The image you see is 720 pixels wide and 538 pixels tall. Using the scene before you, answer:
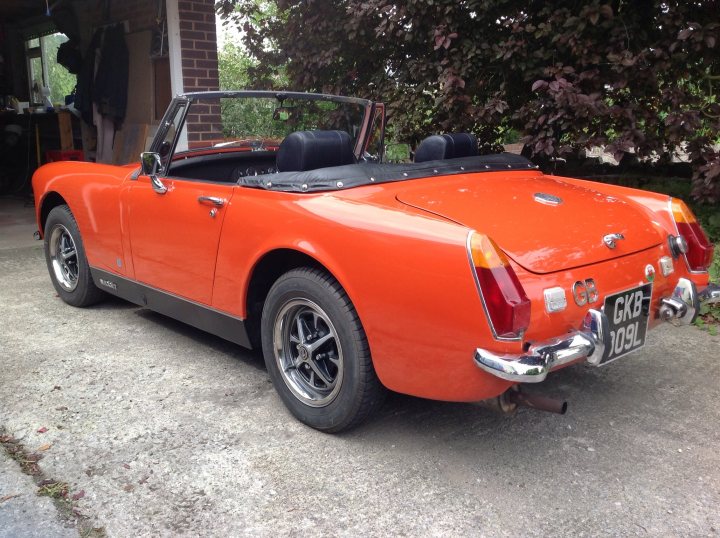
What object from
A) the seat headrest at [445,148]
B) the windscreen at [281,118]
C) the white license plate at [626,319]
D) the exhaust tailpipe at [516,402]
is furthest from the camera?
the windscreen at [281,118]

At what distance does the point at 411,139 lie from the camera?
6430mm

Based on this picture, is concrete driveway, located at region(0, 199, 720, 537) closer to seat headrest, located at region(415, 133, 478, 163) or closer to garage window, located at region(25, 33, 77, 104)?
seat headrest, located at region(415, 133, 478, 163)

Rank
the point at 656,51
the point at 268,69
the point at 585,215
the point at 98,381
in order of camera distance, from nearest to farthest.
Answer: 1. the point at 585,215
2. the point at 98,381
3. the point at 656,51
4. the point at 268,69

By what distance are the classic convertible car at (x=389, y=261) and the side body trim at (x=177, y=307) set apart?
1 centimetres

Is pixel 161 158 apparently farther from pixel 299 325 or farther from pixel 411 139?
pixel 411 139

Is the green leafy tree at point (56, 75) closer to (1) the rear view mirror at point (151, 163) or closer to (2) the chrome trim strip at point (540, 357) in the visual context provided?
(1) the rear view mirror at point (151, 163)

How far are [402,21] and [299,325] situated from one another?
158 inches

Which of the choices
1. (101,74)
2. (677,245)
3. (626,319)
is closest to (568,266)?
(626,319)

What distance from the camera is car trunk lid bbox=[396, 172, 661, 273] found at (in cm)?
254

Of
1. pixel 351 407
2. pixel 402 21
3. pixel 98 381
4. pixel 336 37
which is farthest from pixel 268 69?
pixel 351 407

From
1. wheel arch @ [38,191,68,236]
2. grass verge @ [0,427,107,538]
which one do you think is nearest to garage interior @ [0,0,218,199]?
wheel arch @ [38,191,68,236]

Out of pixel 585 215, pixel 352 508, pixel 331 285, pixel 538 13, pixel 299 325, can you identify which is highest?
pixel 538 13

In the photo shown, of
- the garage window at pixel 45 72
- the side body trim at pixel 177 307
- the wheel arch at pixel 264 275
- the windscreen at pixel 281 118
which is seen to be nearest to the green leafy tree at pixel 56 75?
the garage window at pixel 45 72

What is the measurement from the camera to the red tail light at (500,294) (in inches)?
87.3
